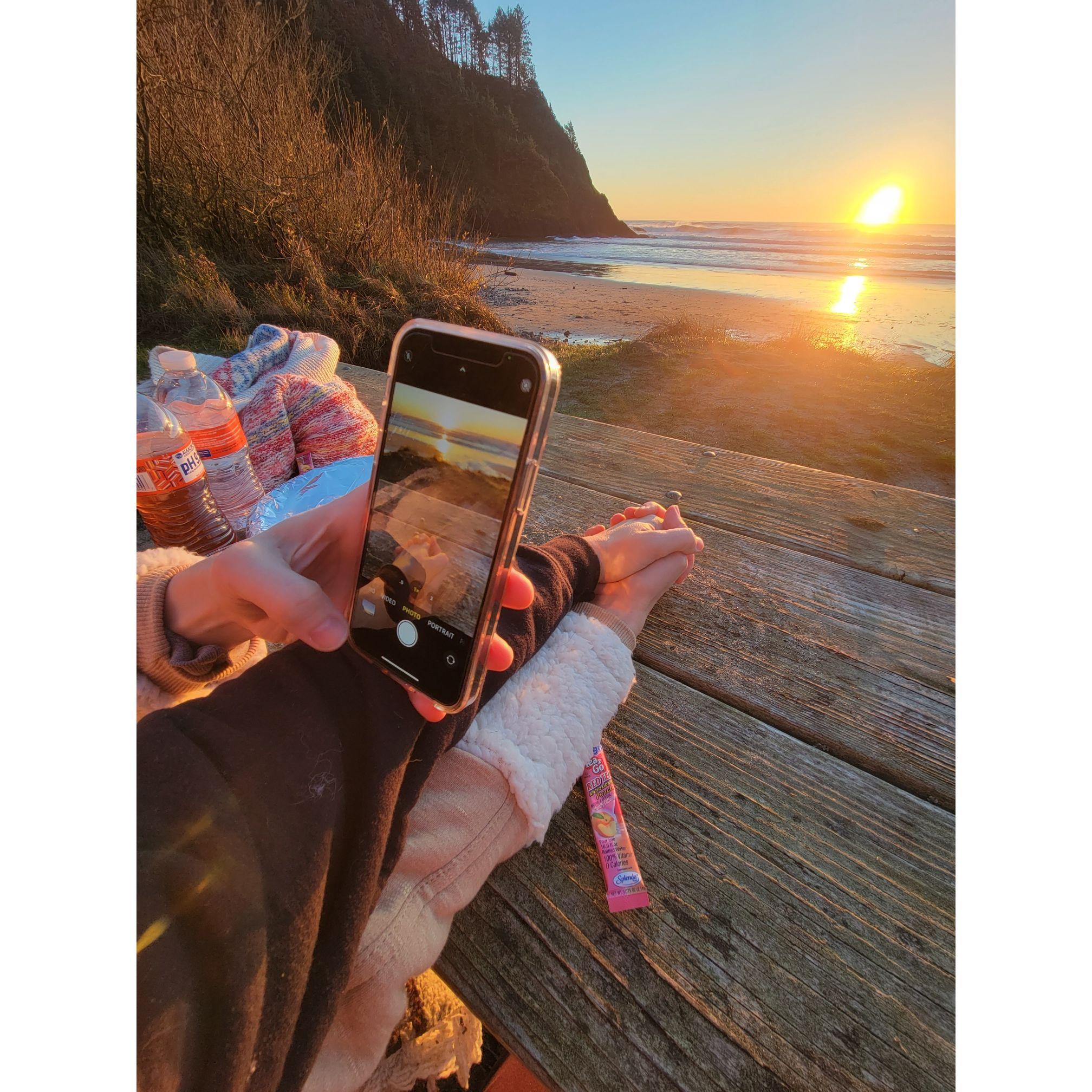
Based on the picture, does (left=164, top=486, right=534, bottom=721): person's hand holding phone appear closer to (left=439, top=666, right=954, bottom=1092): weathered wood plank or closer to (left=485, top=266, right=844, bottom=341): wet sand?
(left=439, top=666, right=954, bottom=1092): weathered wood plank

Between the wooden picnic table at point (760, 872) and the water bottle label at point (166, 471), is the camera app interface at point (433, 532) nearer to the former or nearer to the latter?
the wooden picnic table at point (760, 872)

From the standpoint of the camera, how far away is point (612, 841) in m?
0.63

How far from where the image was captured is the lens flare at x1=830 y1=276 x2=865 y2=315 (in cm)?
828

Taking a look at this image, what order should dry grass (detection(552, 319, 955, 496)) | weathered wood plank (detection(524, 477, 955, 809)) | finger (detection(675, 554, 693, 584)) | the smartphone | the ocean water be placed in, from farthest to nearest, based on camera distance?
the ocean water, dry grass (detection(552, 319, 955, 496)), finger (detection(675, 554, 693, 584)), weathered wood plank (detection(524, 477, 955, 809)), the smartphone

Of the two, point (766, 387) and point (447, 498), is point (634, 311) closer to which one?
point (766, 387)

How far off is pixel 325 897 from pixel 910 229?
97.0ft

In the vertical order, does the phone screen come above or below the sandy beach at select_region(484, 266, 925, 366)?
above

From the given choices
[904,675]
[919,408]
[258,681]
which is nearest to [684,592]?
[904,675]

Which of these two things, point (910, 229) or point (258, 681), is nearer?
point (258, 681)

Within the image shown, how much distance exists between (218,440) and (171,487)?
0.82ft

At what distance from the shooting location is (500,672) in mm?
787

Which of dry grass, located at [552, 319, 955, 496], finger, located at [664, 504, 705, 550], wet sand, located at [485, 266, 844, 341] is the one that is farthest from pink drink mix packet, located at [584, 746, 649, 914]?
wet sand, located at [485, 266, 844, 341]

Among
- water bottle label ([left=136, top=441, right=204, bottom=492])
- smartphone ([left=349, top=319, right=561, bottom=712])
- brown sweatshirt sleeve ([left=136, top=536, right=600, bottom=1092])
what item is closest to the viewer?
brown sweatshirt sleeve ([left=136, top=536, right=600, bottom=1092])

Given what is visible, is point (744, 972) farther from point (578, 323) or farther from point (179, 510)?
point (578, 323)
